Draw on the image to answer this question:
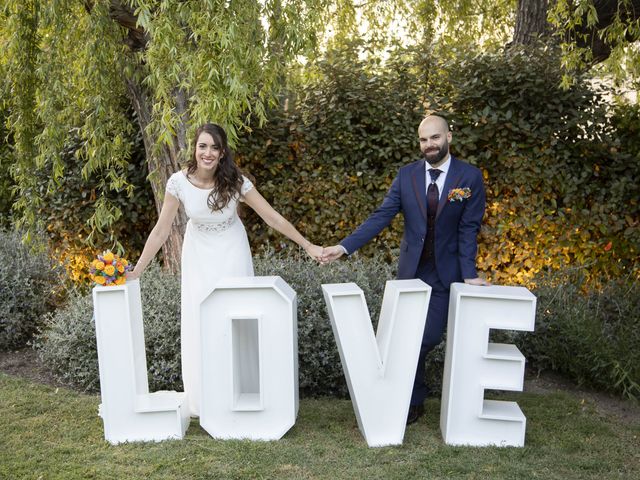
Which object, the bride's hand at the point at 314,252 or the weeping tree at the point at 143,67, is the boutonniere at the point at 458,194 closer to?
the bride's hand at the point at 314,252

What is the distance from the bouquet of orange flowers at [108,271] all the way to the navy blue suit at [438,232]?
1.40 meters

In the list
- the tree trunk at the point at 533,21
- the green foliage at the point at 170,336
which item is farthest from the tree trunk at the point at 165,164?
the tree trunk at the point at 533,21

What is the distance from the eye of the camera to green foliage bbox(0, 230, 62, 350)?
629 cm

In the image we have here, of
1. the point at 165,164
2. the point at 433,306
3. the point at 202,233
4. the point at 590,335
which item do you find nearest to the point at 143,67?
the point at 165,164

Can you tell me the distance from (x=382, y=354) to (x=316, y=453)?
2.26 feet

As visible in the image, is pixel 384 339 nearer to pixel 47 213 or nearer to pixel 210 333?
pixel 210 333

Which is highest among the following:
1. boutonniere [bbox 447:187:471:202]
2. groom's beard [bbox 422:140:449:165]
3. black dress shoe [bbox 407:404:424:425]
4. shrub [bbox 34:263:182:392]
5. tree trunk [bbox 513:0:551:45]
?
tree trunk [bbox 513:0:551:45]

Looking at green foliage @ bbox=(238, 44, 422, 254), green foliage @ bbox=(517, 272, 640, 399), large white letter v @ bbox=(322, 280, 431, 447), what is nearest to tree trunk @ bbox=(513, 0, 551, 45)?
green foliage @ bbox=(238, 44, 422, 254)

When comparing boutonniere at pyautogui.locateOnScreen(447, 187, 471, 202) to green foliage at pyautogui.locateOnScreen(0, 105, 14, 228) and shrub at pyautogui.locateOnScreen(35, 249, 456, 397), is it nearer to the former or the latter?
shrub at pyautogui.locateOnScreen(35, 249, 456, 397)

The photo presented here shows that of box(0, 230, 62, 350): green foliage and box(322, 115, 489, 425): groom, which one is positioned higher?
box(322, 115, 489, 425): groom

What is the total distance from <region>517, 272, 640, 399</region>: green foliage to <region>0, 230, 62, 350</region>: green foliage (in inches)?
171

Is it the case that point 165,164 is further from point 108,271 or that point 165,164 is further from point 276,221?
point 108,271

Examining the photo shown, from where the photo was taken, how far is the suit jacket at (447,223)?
4375 mm

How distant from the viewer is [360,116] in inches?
285
